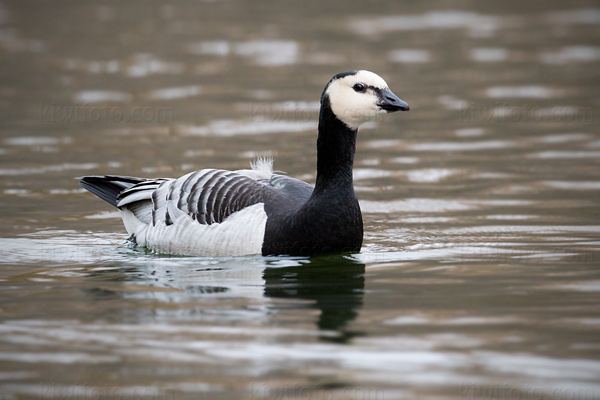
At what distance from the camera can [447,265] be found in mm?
9914

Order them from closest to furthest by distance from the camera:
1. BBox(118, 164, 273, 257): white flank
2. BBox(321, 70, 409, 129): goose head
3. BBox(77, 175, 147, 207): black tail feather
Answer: BBox(321, 70, 409, 129): goose head, BBox(118, 164, 273, 257): white flank, BBox(77, 175, 147, 207): black tail feather

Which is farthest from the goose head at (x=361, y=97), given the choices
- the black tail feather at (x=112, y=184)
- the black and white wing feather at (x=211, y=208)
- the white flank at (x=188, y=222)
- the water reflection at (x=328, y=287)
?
the black tail feather at (x=112, y=184)

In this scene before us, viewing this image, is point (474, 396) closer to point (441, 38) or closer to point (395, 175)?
point (395, 175)

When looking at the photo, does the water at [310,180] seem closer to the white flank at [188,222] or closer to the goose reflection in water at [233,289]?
the goose reflection in water at [233,289]

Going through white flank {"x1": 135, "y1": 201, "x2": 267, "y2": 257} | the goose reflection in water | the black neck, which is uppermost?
the black neck

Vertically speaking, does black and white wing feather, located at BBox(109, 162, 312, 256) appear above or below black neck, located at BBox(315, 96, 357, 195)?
below

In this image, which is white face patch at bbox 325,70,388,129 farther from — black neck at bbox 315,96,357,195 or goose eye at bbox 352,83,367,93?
black neck at bbox 315,96,357,195

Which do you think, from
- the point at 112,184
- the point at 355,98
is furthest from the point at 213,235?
the point at 355,98

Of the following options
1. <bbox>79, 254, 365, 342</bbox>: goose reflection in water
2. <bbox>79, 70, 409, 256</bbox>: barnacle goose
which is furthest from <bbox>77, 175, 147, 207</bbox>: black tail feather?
<bbox>79, 254, 365, 342</bbox>: goose reflection in water

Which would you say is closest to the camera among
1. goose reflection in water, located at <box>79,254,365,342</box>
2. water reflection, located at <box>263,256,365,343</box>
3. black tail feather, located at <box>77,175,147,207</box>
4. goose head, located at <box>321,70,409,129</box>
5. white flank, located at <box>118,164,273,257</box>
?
water reflection, located at <box>263,256,365,343</box>

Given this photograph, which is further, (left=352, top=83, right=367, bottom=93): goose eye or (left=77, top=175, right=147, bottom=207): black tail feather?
(left=77, top=175, right=147, bottom=207): black tail feather

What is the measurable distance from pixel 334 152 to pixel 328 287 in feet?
5.37

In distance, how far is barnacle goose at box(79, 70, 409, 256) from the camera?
382 inches

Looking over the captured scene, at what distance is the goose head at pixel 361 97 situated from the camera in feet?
31.3
